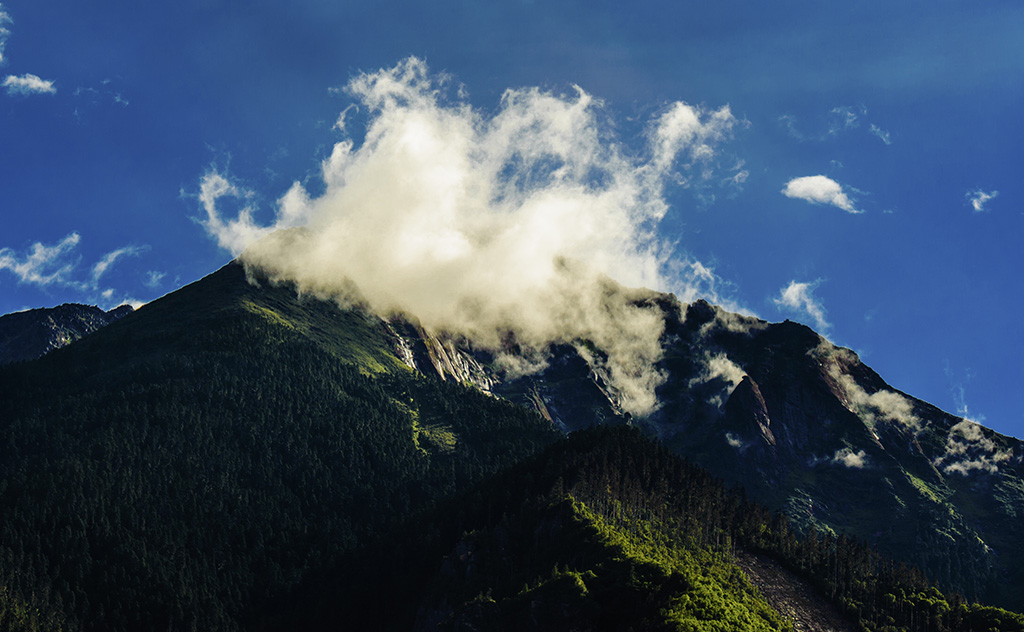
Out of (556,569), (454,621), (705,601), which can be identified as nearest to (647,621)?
(705,601)

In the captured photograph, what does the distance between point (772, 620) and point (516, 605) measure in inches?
2283

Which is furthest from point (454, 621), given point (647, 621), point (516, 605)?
point (647, 621)

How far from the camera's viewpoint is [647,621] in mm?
165125

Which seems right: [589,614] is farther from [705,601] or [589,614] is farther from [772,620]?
[772,620]

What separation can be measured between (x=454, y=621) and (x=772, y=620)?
237ft

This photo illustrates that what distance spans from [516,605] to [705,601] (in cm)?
4185

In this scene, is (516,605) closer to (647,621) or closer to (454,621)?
(454,621)

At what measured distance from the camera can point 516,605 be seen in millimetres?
187750

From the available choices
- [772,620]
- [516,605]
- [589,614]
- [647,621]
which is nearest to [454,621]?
[516,605]

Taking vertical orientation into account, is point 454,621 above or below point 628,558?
below

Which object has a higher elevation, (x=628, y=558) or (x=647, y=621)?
(x=628, y=558)

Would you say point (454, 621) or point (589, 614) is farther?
point (454, 621)

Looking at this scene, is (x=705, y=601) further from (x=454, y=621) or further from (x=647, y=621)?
(x=454, y=621)

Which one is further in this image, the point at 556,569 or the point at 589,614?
the point at 556,569
